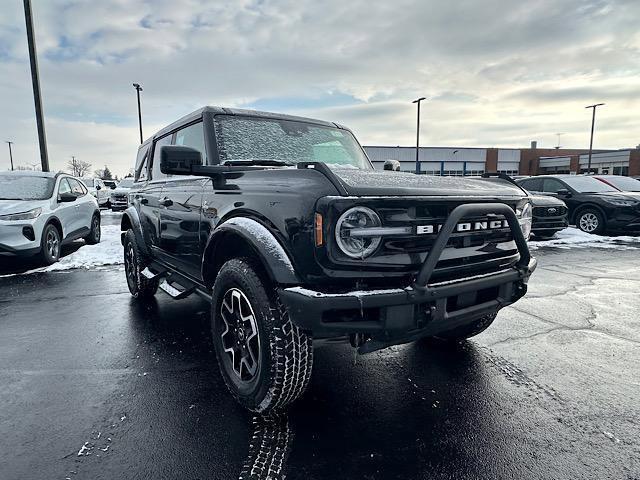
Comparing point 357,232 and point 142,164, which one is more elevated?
point 142,164

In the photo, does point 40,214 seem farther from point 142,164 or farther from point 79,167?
point 79,167

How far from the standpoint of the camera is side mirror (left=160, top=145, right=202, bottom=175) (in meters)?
2.54

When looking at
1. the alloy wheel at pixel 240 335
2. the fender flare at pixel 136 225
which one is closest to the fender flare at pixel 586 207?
the fender flare at pixel 136 225

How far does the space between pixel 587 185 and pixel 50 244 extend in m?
12.7

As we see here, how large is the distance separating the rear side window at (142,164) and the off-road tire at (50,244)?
2.84 m

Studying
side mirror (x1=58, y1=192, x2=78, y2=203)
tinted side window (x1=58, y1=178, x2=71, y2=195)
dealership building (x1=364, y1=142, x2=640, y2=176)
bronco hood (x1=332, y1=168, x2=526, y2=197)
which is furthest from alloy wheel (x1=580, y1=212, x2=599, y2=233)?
dealership building (x1=364, y1=142, x2=640, y2=176)

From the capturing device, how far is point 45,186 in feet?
25.0

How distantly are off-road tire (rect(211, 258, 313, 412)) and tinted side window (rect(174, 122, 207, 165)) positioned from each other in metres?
1.18

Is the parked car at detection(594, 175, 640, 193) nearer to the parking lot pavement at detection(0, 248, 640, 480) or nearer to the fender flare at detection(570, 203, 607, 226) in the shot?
the fender flare at detection(570, 203, 607, 226)

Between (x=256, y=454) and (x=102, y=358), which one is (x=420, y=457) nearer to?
(x=256, y=454)

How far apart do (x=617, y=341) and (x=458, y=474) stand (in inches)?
103

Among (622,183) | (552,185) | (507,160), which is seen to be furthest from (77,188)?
(507,160)

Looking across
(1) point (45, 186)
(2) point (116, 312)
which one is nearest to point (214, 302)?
(2) point (116, 312)

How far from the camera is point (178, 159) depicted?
2561 millimetres
